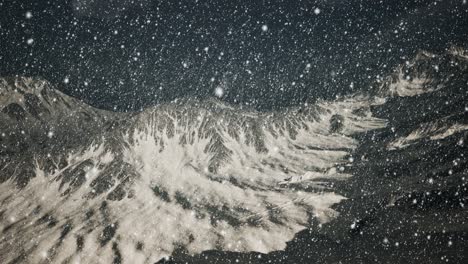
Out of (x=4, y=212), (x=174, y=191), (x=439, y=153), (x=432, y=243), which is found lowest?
(x=174, y=191)

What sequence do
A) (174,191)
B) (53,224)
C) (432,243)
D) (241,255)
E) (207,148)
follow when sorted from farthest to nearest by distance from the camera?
(207,148) < (174,191) < (53,224) < (241,255) < (432,243)

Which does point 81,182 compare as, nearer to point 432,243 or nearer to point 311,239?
point 311,239

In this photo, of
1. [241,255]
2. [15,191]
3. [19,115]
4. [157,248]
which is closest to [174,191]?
[157,248]

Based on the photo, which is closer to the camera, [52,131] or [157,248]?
[157,248]

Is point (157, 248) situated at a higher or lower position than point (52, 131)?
lower

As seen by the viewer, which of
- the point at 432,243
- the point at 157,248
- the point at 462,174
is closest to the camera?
the point at 432,243

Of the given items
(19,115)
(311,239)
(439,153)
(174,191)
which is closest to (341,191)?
(439,153)
